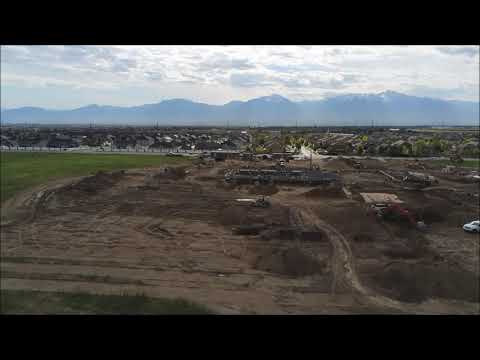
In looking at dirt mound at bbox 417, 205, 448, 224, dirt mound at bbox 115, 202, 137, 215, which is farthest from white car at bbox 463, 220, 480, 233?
dirt mound at bbox 115, 202, 137, 215

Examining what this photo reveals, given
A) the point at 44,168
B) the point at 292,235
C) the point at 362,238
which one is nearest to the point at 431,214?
the point at 362,238

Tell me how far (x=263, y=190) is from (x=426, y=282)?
12.9 metres

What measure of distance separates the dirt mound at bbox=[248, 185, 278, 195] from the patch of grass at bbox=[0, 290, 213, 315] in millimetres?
13267

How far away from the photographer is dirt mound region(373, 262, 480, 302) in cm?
823

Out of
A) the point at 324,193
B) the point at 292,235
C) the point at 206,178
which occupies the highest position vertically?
the point at 206,178

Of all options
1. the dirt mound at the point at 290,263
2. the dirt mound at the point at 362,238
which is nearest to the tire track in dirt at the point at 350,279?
the dirt mound at the point at 362,238

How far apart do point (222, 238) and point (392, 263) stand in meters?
6.07

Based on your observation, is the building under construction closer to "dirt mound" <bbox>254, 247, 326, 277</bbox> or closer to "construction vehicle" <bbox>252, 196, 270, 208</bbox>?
"construction vehicle" <bbox>252, 196, 270, 208</bbox>

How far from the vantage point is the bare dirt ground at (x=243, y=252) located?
8164mm

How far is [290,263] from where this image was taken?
979 centimetres

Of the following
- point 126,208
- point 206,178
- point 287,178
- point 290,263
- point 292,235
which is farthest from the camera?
point 206,178

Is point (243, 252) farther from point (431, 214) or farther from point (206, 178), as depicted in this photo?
point (206, 178)

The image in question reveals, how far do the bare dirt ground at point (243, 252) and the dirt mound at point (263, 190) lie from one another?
193 cm
